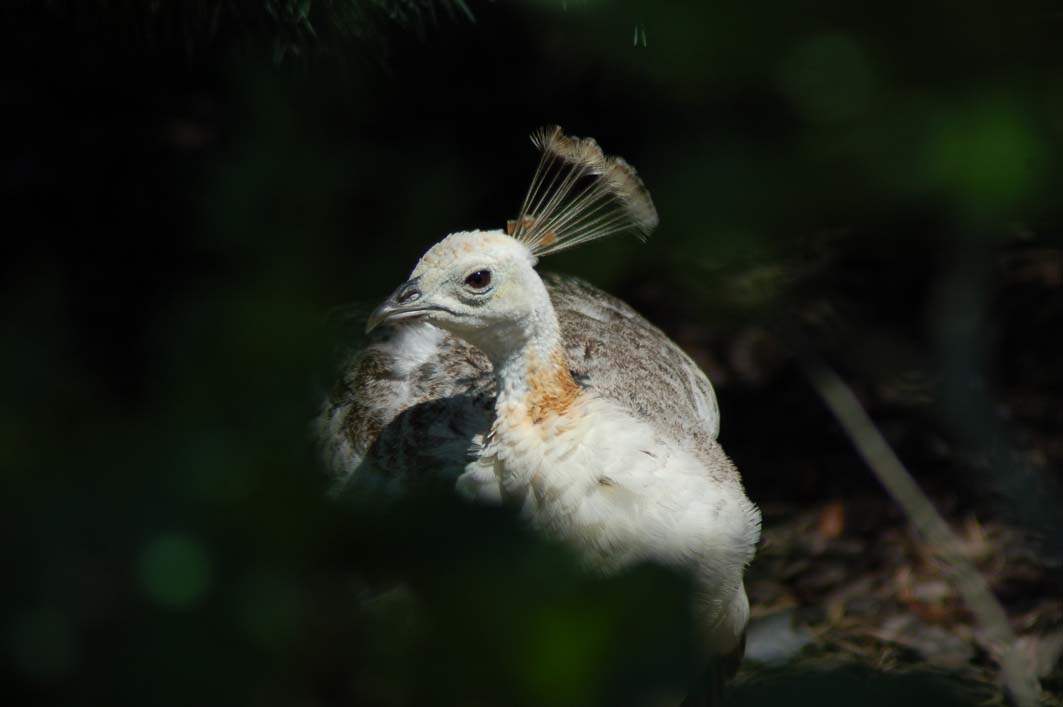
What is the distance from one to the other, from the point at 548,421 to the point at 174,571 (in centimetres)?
174

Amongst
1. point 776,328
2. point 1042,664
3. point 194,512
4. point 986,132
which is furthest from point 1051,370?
point 194,512

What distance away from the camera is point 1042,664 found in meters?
3.08

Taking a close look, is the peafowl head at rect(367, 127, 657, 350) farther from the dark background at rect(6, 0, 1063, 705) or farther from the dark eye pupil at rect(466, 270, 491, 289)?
the dark background at rect(6, 0, 1063, 705)

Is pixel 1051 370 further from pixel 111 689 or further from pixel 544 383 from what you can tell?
pixel 111 689

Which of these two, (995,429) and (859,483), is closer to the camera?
(995,429)

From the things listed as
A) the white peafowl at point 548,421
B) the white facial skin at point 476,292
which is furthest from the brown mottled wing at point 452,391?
the white facial skin at point 476,292

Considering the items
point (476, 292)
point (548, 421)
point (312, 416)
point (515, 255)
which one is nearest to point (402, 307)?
point (476, 292)

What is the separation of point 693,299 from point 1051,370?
297 centimetres

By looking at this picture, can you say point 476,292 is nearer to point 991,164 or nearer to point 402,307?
point 402,307

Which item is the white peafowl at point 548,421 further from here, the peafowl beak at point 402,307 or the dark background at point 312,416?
the dark background at point 312,416

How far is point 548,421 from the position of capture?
251cm

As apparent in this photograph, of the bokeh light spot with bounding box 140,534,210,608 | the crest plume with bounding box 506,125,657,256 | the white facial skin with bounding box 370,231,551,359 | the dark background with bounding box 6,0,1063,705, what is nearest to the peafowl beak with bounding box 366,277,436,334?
the white facial skin with bounding box 370,231,551,359

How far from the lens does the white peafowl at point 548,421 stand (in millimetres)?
2363

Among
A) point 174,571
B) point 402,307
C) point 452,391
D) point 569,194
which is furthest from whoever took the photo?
point 452,391
